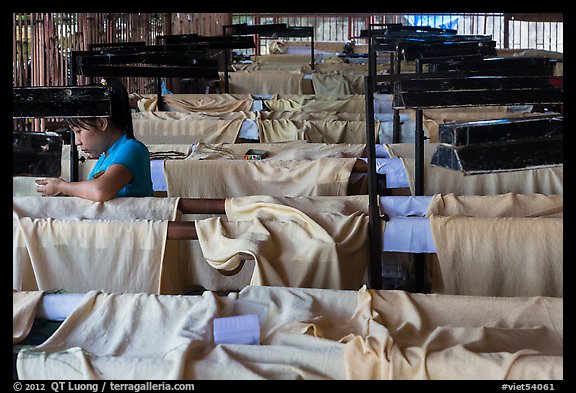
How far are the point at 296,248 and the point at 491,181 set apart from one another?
4.61 ft

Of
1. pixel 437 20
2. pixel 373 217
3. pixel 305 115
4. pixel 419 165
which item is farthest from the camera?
pixel 437 20

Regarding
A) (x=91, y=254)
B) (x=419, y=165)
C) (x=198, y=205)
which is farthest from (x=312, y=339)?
(x=419, y=165)

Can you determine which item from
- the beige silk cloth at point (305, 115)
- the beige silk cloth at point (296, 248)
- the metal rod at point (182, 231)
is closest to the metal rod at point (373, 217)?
the beige silk cloth at point (296, 248)

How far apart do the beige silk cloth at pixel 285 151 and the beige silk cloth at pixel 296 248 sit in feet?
5.42

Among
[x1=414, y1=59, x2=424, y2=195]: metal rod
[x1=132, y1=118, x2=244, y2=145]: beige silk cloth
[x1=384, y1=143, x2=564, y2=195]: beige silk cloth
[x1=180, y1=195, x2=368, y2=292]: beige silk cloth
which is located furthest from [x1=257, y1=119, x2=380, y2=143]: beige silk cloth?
[x1=180, y1=195, x2=368, y2=292]: beige silk cloth

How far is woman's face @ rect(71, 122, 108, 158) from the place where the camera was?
3.29 meters

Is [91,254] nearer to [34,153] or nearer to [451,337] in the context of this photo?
[34,153]

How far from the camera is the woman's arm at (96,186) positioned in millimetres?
3123

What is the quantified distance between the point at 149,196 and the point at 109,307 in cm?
136

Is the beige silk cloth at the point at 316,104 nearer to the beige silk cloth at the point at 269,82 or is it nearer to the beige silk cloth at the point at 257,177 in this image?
the beige silk cloth at the point at 269,82

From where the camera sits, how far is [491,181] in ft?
12.7

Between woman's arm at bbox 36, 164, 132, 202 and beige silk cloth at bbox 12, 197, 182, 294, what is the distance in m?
0.21

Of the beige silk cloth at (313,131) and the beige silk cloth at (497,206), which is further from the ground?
the beige silk cloth at (313,131)
